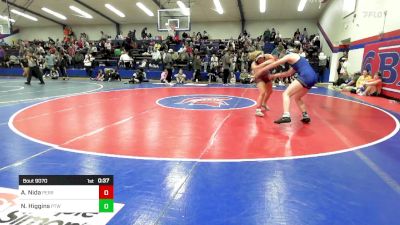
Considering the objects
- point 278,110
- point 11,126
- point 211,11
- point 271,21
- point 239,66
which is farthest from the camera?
point 271,21

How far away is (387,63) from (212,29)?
18.8 m

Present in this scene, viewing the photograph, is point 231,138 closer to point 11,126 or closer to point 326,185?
point 326,185

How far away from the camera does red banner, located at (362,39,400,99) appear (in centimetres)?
1075

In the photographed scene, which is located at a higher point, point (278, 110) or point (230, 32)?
point (230, 32)

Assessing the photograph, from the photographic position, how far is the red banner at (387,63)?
1075 cm

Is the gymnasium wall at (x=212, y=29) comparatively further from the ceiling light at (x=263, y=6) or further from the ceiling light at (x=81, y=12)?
the ceiling light at (x=263, y=6)

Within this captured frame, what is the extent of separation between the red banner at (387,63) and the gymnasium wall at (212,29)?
46.9 feet

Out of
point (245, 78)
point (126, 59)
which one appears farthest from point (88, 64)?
point (245, 78)

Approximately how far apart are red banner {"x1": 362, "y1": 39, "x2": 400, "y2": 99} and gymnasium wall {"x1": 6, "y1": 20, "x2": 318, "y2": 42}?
1429 centimetres

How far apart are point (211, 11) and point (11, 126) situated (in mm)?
21838

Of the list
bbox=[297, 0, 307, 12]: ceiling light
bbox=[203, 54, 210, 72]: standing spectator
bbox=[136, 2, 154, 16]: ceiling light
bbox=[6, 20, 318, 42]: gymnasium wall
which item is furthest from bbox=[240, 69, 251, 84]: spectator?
bbox=[136, 2, 154, 16]: ceiling light

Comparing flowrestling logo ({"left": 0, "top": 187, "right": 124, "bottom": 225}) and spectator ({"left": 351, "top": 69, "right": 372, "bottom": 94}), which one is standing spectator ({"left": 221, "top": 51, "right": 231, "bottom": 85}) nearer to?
spectator ({"left": 351, "top": 69, "right": 372, "bottom": 94})

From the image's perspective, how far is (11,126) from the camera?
5.79m

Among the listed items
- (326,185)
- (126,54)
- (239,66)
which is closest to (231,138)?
(326,185)
